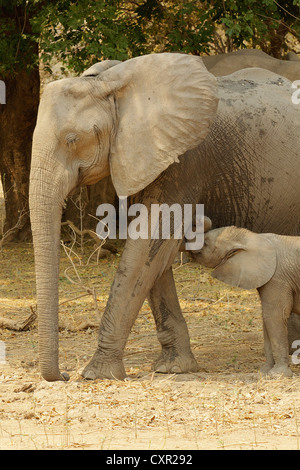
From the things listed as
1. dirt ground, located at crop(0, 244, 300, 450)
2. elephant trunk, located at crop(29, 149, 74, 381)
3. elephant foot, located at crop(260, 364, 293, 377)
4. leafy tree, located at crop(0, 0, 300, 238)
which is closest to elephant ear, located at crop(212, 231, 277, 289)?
elephant foot, located at crop(260, 364, 293, 377)

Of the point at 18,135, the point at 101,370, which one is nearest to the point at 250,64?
the point at 18,135

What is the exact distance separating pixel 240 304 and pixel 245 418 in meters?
4.77

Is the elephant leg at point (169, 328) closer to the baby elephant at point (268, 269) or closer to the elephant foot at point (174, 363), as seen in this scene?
the elephant foot at point (174, 363)

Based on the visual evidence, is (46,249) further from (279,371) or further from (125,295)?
(279,371)

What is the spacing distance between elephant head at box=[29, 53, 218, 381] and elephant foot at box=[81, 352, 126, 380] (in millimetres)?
423

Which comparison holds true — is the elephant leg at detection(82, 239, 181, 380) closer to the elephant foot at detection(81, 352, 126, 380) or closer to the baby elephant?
the elephant foot at detection(81, 352, 126, 380)

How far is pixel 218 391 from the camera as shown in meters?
6.10

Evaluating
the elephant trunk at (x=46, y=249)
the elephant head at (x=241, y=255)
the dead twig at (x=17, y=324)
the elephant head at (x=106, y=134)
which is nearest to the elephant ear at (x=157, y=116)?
the elephant head at (x=106, y=134)

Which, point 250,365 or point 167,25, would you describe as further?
point 167,25

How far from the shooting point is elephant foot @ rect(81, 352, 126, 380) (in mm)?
6500

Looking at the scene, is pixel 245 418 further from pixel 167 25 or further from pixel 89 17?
pixel 167 25
